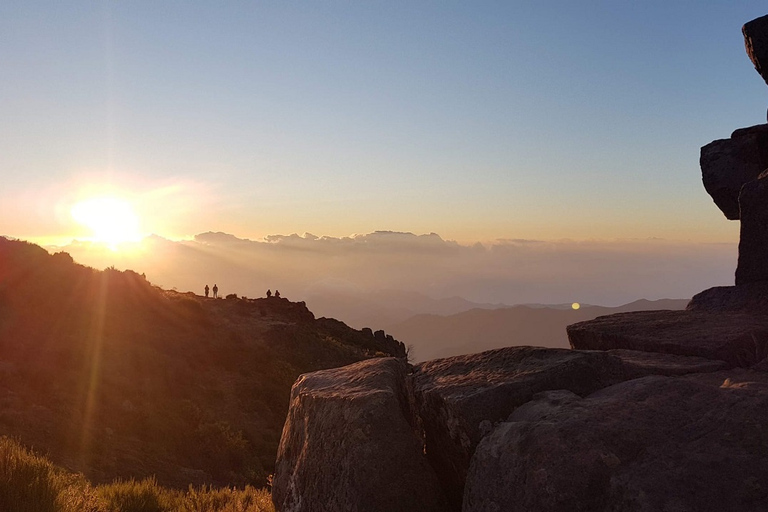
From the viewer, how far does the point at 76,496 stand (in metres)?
8.62

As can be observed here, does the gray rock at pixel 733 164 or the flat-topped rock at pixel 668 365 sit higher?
the gray rock at pixel 733 164

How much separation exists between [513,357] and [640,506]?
3.01m

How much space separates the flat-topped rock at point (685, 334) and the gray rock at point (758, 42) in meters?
5.80

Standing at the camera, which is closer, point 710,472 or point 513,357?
point 710,472

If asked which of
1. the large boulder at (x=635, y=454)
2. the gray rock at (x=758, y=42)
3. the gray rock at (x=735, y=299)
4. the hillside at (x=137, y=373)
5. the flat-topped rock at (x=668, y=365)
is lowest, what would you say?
the hillside at (x=137, y=373)

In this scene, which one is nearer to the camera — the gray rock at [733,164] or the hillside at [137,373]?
the gray rock at [733,164]

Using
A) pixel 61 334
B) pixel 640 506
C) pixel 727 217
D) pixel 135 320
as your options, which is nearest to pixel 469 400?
pixel 640 506

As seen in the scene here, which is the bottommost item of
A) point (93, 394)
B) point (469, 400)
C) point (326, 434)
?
point (93, 394)

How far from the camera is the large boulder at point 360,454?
6258mm

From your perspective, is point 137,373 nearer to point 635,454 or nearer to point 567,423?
point 567,423

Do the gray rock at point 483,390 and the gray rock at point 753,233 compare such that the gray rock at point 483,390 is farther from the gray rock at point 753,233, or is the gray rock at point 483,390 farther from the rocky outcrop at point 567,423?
the gray rock at point 753,233

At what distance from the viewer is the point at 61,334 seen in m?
27.3

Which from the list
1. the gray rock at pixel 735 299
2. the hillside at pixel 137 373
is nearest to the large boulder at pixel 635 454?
the gray rock at pixel 735 299

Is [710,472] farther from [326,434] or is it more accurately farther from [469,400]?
[326,434]
